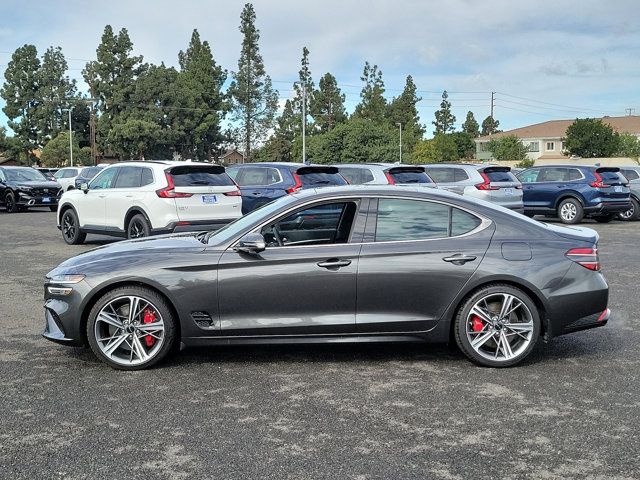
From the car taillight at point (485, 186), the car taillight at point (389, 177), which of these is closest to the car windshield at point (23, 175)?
the car taillight at point (389, 177)

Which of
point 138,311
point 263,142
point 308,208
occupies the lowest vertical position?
point 138,311

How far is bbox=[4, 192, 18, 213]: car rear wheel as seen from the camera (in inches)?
944

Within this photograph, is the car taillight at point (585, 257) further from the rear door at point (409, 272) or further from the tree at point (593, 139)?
the tree at point (593, 139)

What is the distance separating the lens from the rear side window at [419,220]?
222 inches

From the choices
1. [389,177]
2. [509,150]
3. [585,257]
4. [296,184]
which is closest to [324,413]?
[585,257]

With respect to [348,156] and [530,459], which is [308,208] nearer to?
[530,459]

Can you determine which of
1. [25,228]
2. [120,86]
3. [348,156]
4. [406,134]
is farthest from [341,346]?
[406,134]

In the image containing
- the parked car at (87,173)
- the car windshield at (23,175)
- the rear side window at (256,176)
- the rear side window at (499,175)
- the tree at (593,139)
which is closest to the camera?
the rear side window at (256,176)

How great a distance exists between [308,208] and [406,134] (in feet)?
286

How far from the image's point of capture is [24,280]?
973cm

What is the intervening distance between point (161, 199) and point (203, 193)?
723 millimetres

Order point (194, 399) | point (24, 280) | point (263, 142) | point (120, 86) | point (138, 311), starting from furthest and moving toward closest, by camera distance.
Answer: point (263, 142) < point (120, 86) < point (24, 280) < point (138, 311) < point (194, 399)

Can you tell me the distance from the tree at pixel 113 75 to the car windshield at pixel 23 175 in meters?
54.4

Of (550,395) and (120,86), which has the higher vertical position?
(120,86)
